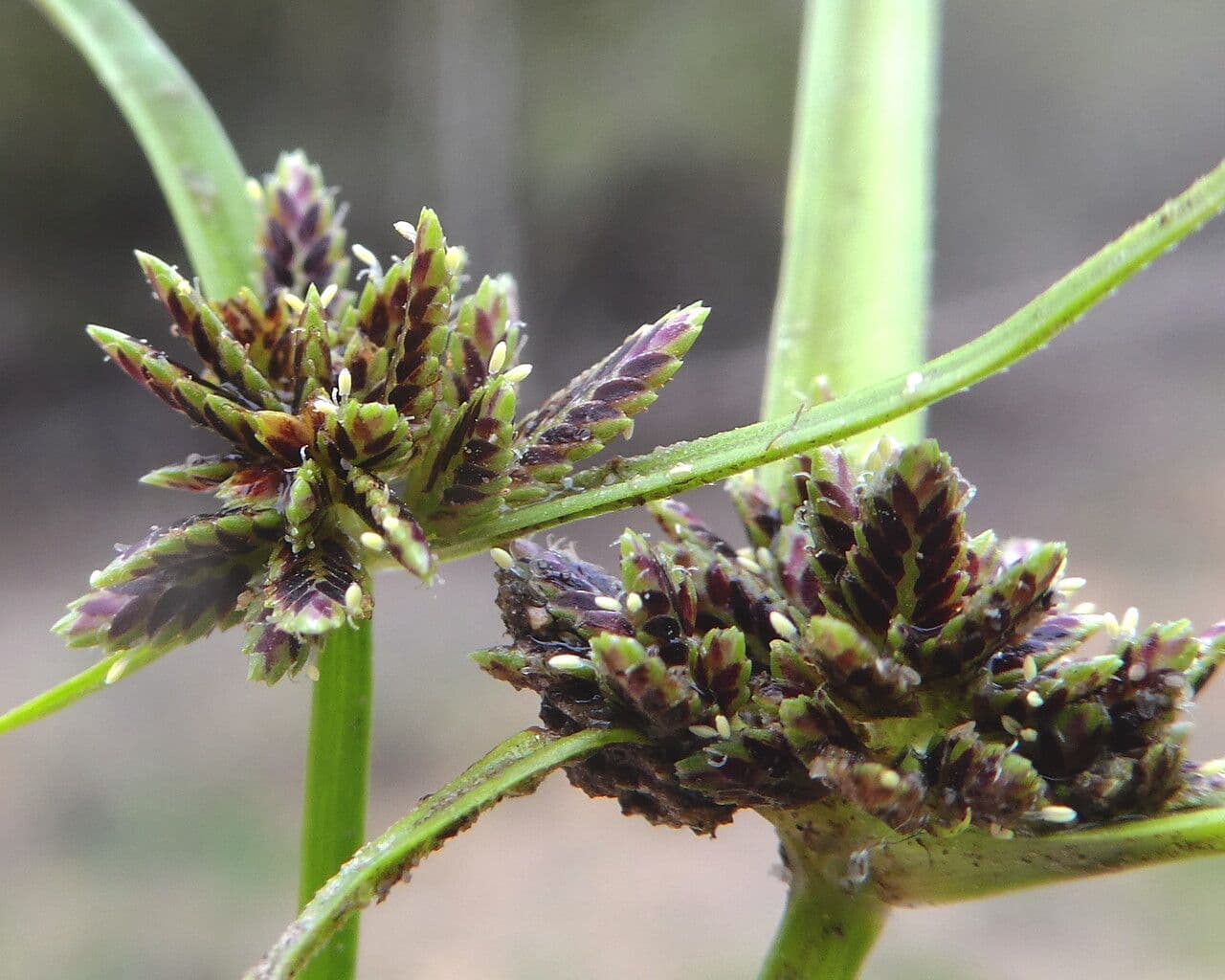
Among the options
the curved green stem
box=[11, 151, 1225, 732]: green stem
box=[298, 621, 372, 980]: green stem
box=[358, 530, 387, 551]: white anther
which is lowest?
box=[298, 621, 372, 980]: green stem

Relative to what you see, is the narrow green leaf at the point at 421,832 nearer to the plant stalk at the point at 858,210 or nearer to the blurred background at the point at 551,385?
the plant stalk at the point at 858,210

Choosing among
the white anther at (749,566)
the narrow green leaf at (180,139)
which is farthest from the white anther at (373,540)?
the narrow green leaf at (180,139)

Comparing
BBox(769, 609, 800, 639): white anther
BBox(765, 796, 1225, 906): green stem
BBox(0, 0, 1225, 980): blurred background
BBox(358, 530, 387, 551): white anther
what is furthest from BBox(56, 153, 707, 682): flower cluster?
BBox(0, 0, 1225, 980): blurred background

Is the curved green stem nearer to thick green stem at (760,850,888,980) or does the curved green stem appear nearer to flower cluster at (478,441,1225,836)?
flower cluster at (478,441,1225,836)

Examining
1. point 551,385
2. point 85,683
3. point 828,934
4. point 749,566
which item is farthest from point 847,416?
point 551,385

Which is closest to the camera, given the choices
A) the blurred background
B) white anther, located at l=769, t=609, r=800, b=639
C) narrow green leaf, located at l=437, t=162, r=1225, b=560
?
narrow green leaf, located at l=437, t=162, r=1225, b=560

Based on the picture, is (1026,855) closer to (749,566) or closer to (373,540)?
(749,566)
